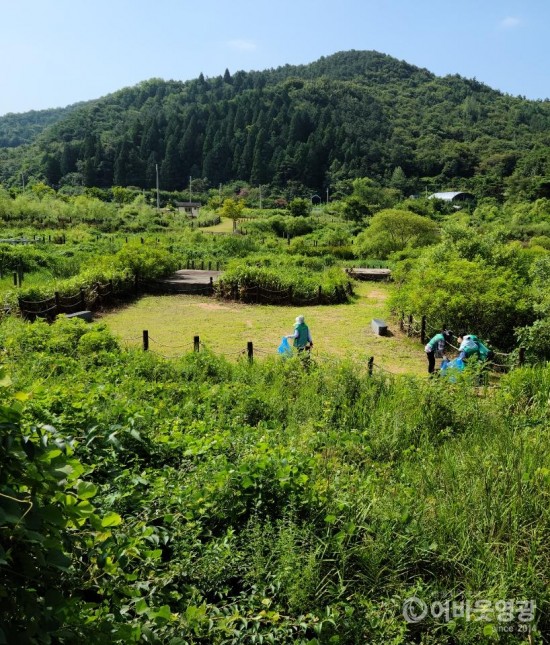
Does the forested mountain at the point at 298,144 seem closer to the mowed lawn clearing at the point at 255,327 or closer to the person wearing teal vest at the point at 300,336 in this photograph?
the mowed lawn clearing at the point at 255,327

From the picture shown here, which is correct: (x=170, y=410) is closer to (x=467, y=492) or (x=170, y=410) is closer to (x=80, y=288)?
(x=467, y=492)

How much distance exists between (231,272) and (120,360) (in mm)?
11697

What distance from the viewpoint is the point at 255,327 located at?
15.5m

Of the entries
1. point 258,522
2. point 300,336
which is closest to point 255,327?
point 300,336

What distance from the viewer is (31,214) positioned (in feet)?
158

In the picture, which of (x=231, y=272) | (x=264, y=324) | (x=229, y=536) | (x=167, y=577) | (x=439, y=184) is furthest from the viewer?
(x=439, y=184)

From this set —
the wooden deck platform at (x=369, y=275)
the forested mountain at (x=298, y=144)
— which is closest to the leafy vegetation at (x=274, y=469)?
the wooden deck platform at (x=369, y=275)

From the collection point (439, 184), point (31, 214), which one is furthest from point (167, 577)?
point (439, 184)

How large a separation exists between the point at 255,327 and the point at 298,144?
98773 millimetres

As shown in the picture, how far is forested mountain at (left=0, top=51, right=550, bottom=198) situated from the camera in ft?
325

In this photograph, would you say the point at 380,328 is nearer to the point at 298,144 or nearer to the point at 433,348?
the point at 433,348

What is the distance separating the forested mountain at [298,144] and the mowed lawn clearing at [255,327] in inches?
2385

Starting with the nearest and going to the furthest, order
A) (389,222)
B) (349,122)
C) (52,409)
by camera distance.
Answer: (52,409) → (389,222) → (349,122)

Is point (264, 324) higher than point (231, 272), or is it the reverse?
point (231, 272)
